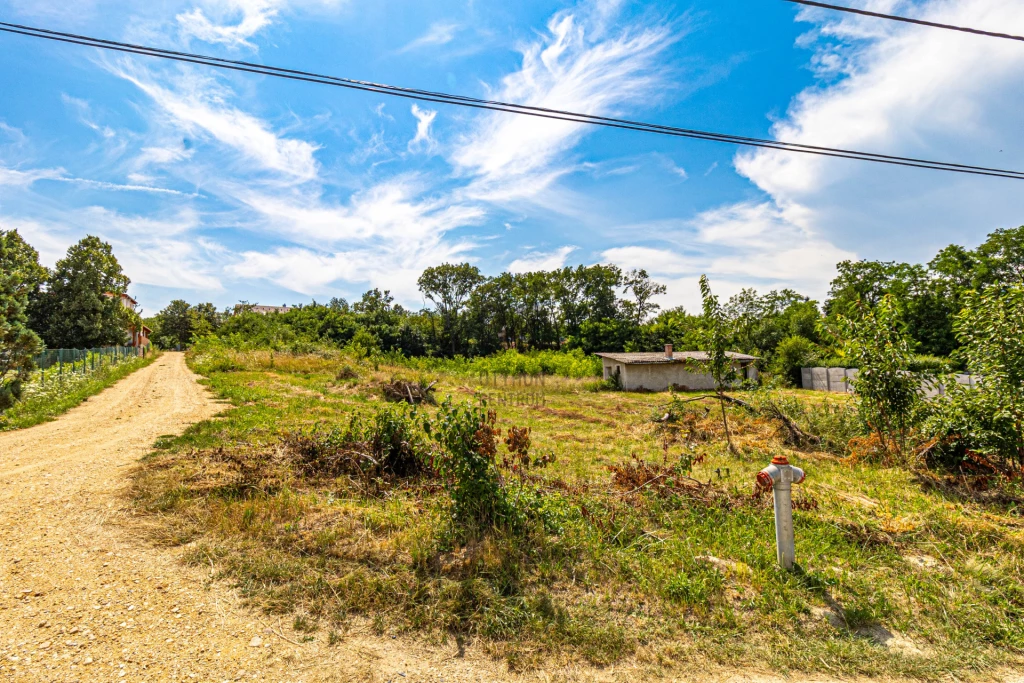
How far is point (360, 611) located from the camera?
326 centimetres

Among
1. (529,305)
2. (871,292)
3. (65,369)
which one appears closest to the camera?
(65,369)

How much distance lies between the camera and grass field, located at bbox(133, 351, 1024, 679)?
3.02 metres

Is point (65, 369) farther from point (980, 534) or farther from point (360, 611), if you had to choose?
point (980, 534)

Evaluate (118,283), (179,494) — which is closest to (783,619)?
(179,494)

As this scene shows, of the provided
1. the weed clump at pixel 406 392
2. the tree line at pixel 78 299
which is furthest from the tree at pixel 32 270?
the weed clump at pixel 406 392

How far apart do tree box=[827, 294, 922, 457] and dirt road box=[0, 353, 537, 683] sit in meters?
7.69

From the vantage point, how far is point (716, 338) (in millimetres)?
9266

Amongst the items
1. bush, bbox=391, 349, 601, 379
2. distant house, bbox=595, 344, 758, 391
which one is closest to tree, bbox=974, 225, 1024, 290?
distant house, bbox=595, 344, 758, 391

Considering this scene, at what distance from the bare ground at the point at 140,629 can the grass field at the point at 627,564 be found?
16cm

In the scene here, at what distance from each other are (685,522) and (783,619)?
1643mm

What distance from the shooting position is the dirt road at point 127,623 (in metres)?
2.64

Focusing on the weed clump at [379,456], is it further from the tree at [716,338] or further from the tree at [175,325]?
the tree at [175,325]

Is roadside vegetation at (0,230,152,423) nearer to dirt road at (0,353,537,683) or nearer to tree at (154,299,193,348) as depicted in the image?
dirt road at (0,353,537,683)

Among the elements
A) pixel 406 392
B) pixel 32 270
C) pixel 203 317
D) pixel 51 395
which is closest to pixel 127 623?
pixel 406 392
